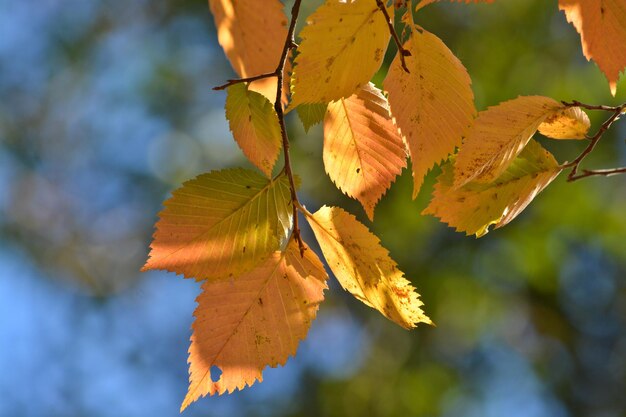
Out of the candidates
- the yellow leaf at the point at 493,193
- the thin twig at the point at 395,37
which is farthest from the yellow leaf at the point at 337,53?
the yellow leaf at the point at 493,193

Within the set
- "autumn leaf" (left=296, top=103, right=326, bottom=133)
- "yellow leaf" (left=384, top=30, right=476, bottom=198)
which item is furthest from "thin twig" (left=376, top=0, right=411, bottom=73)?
"autumn leaf" (left=296, top=103, right=326, bottom=133)

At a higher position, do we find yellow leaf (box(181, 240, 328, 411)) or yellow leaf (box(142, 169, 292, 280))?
yellow leaf (box(142, 169, 292, 280))

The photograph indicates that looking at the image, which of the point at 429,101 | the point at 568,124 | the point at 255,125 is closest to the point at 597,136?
the point at 568,124

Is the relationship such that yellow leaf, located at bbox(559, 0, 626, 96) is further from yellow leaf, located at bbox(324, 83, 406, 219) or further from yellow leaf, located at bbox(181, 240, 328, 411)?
yellow leaf, located at bbox(181, 240, 328, 411)

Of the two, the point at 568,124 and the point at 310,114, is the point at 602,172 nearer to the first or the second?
the point at 568,124

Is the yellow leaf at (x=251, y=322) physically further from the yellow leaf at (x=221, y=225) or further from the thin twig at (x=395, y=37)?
the thin twig at (x=395, y=37)

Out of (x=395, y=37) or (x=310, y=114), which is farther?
(x=310, y=114)

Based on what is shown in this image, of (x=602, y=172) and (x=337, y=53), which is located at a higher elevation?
(x=337, y=53)
